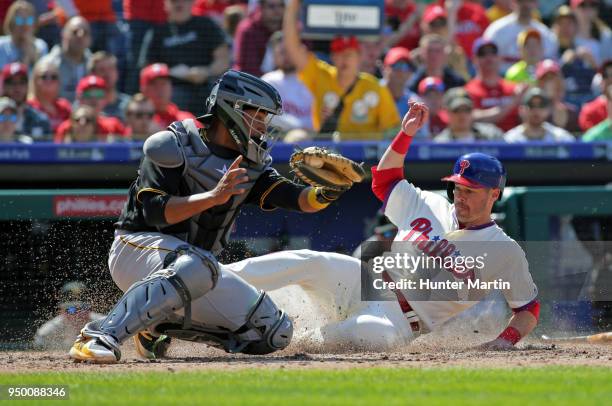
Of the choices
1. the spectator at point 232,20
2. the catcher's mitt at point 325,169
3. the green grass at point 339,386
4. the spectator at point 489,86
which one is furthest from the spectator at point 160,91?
the green grass at point 339,386

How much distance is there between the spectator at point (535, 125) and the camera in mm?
9484

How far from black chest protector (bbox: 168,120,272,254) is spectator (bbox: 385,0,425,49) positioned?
5813 millimetres

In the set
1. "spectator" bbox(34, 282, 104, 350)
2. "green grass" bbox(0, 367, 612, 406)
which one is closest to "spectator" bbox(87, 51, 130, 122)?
"spectator" bbox(34, 282, 104, 350)

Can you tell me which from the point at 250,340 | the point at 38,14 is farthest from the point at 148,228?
the point at 38,14

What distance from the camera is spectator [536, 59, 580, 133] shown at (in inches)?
410

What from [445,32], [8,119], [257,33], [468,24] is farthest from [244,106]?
[468,24]

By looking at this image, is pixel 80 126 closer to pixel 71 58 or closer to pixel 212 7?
pixel 71 58

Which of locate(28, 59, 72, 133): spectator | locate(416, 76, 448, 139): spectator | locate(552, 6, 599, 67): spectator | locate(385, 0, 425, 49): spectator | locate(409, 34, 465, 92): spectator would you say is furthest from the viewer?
locate(552, 6, 599, 67): spectator

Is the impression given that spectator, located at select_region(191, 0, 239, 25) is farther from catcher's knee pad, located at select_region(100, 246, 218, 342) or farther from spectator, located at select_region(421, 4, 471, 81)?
catcher's knee pad, located at select_region(100, 246, 218, 342)

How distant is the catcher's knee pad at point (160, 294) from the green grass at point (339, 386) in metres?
0.35

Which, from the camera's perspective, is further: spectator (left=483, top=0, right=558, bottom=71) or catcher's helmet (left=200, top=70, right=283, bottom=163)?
spectator (left=483, top=0, right=558, bottom=71)

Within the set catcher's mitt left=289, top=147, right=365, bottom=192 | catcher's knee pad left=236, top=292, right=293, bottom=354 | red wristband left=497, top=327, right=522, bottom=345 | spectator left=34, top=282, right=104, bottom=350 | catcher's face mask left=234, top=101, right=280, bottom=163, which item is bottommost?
spectator left=34, top=282, right=104, bottom=350

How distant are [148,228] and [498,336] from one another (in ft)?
6.88

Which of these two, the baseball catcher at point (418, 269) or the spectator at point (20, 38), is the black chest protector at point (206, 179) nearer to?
the baseball catcher at point (418, 269)
